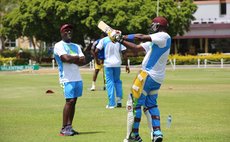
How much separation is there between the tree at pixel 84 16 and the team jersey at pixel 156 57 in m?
39.7

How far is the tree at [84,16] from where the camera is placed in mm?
50831

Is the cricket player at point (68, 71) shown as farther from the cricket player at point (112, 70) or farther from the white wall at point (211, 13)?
the white wall at point (211, 13)

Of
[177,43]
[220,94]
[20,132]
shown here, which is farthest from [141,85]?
[177,43]

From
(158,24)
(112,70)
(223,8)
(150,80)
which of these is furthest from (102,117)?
(223,8)

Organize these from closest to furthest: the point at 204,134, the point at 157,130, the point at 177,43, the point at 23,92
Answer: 1. the point at 157,130
2. the point at 204,134
3. the point at 23,92
4. the point at 177,43

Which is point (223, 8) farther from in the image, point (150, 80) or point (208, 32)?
point (150, 80)

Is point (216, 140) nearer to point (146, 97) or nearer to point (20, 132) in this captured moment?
point (146, 97)

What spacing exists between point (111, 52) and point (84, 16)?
3559 cm

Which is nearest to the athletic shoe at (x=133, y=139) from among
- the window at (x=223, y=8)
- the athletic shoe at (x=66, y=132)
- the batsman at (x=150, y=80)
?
the batsman at (x=150, y=80)

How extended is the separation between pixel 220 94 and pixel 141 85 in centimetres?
1041

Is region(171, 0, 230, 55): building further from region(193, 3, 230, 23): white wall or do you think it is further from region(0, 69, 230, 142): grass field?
region(0, 69, 230, 142): grass field

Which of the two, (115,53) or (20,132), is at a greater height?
(115,53)

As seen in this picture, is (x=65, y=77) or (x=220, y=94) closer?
(x=65, y=77)

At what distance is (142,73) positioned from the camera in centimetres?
1037
